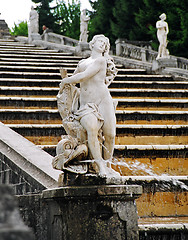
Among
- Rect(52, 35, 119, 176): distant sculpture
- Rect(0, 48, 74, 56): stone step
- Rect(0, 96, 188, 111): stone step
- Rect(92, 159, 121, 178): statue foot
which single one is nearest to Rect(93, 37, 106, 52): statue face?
Rect(52, 35, 119, 176): distant sculpture

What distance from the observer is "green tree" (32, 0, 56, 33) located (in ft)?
145

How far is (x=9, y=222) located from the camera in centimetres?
140

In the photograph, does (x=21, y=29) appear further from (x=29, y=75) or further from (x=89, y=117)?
(x=89, y=117)

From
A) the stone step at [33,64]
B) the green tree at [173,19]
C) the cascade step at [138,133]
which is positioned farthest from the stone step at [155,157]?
the green tree at [173,19]

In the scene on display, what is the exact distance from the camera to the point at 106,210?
446 cm

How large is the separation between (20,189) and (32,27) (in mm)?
19278

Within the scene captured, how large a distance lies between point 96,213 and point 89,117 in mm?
993

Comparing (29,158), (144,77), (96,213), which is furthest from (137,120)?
(96,213)

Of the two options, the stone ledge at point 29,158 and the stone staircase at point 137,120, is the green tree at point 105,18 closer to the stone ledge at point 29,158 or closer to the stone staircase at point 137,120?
the stone staircase at point 137,120

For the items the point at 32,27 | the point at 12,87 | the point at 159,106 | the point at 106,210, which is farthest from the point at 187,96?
the point at 32,27

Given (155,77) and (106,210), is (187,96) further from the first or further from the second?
(106,210)

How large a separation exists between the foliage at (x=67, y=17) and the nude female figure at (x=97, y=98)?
39052 millimetres

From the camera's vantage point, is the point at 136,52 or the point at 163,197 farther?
the point at 136,52

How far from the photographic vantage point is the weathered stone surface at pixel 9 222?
4.51 ft
